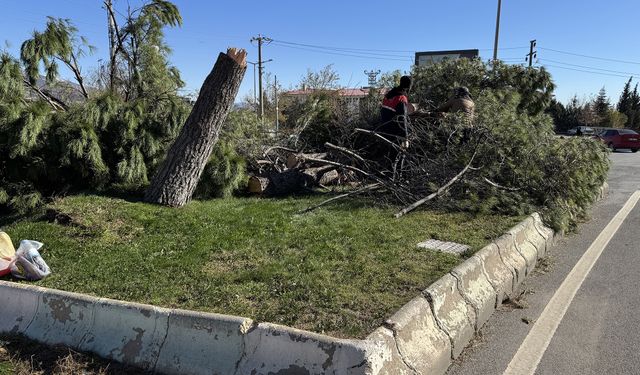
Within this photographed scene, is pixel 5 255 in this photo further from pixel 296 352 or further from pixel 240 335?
pixel 296 352

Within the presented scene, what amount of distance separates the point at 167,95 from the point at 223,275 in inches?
210

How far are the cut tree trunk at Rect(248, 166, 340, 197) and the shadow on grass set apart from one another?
5.42 m

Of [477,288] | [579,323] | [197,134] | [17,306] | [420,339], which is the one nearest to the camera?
[420,339]

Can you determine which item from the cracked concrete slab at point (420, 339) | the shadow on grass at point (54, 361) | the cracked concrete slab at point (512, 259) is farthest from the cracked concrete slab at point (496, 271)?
the shadow on grass at point (54, 361)

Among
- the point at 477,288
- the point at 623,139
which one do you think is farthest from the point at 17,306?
the point at 623,139

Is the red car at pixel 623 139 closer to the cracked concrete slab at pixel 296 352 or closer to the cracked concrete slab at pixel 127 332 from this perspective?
the cracked concrete slab at pixel 296 352

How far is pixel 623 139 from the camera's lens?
2938 centimetres

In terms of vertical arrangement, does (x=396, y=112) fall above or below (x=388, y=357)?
above

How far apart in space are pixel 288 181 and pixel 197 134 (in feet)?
7.54

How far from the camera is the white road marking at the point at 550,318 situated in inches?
139

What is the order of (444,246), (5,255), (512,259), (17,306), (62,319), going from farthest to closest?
1. (444,246)
2. (512,259)
3. (5,255)
4. (17,306)
5. (62,319)

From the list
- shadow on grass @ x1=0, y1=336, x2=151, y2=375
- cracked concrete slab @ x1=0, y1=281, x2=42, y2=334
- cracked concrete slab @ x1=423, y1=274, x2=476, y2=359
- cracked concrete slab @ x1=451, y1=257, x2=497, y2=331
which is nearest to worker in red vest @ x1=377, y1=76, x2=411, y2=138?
cracked concrete slab @ x1=451, y1=257, x2=497, y2=331

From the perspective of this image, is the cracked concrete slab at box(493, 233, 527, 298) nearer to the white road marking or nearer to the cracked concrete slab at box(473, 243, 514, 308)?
the cracked concrete slab at box(473, 243, 514, 308)

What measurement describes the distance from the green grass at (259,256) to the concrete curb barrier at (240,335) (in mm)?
251
